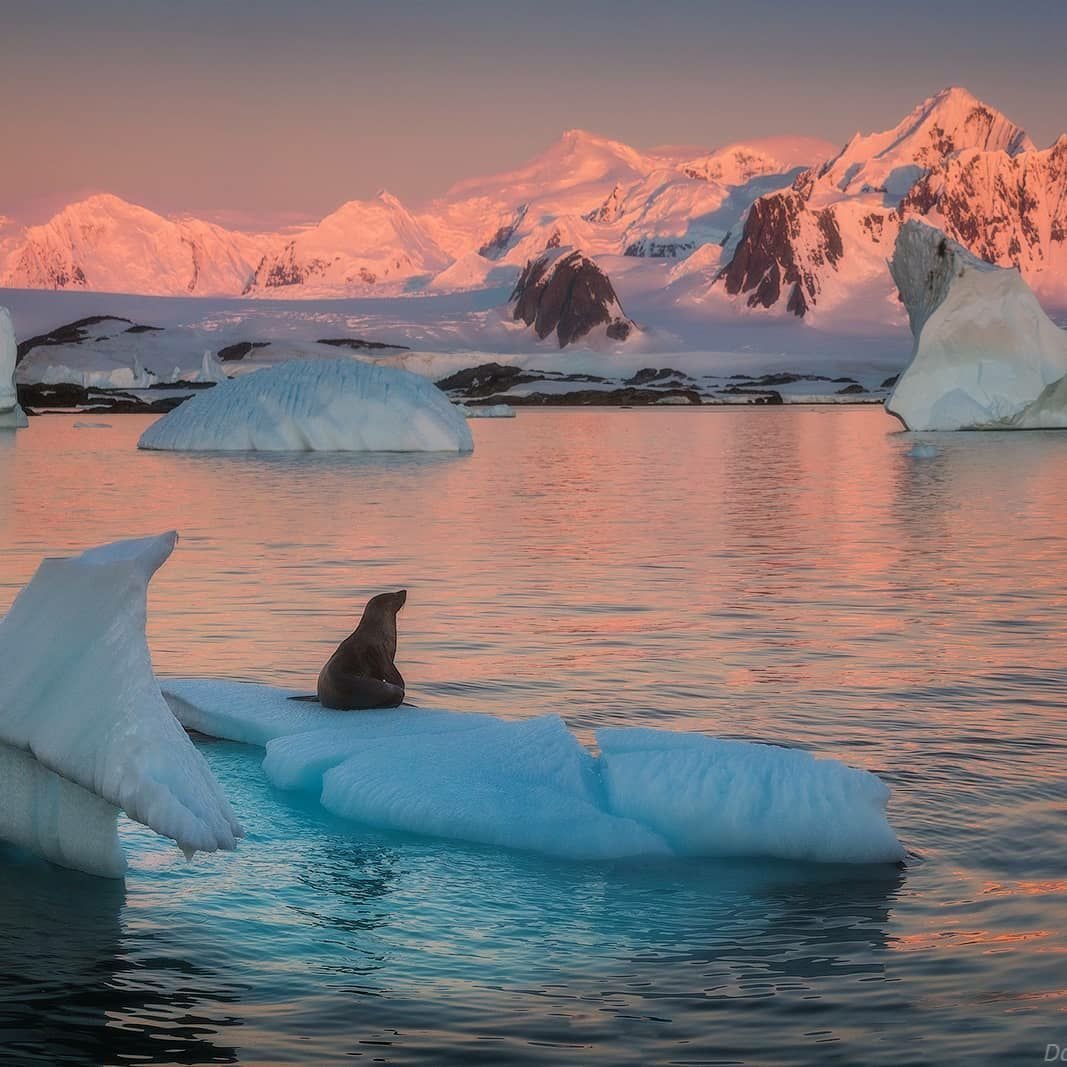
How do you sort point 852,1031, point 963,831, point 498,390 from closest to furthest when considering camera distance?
point 852,1031 → point 963,831 → point 498,390

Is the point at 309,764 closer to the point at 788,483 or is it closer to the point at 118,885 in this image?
the point at 118,885

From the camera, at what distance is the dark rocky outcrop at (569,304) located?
188m

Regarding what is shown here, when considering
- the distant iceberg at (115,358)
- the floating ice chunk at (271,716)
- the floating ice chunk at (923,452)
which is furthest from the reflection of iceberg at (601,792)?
the distant iceberg at (115,358)

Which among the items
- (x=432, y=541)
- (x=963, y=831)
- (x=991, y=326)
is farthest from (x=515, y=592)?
(x=991, y=326)

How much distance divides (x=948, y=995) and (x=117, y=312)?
14127 cm

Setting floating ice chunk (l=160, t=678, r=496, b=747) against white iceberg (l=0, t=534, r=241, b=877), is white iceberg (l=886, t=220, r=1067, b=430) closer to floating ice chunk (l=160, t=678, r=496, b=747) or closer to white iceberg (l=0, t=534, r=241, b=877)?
floating ice chunk (l=160, t=678, r=496, b=747)

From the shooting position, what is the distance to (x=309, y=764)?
8062 millimetres

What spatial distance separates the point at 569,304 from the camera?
616 ft

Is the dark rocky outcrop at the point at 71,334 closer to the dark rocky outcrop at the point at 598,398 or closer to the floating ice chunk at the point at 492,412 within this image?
the dark rocky outcrop at the point at 598,398

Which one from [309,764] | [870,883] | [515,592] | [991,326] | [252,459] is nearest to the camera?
[870,883]

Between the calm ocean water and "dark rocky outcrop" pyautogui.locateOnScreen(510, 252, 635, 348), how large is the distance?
16620 centimetres

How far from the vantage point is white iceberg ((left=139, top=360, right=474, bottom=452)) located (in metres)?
40.3

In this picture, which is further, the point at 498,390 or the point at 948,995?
the point at 498,390

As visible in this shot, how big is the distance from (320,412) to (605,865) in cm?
3476
